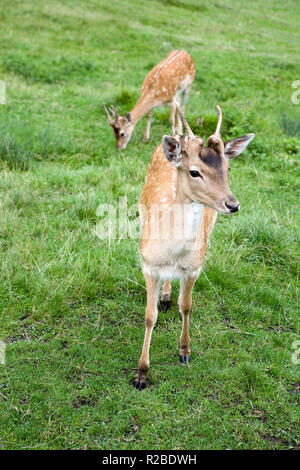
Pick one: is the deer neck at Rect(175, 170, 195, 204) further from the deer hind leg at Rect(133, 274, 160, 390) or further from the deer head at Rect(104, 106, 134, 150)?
the deer head at Rect(104, 106, 134, 150)

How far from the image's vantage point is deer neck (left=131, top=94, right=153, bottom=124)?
8227 millimetres

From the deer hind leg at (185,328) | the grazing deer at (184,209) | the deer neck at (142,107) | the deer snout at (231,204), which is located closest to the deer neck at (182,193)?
the grazing deer at (184,209)

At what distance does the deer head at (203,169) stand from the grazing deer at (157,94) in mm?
4806

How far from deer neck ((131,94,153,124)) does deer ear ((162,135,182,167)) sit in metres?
5.34

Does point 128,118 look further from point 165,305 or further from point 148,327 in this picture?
point 148,327

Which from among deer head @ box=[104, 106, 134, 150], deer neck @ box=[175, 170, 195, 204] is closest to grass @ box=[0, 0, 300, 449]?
deer head @ box=[104, 106, 134, 150]

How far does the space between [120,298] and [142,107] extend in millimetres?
4946

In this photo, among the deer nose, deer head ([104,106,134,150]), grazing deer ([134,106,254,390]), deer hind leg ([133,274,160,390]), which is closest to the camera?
the deer nose

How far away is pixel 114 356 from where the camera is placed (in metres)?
3.79

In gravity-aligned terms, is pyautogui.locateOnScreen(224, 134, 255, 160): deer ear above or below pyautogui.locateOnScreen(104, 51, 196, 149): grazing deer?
above

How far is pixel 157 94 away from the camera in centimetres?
848

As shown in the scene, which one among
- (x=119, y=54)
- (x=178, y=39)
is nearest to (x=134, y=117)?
(x=119, y=54)

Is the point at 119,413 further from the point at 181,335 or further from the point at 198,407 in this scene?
the point at 181,335

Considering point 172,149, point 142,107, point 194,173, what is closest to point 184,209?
point 194,173
